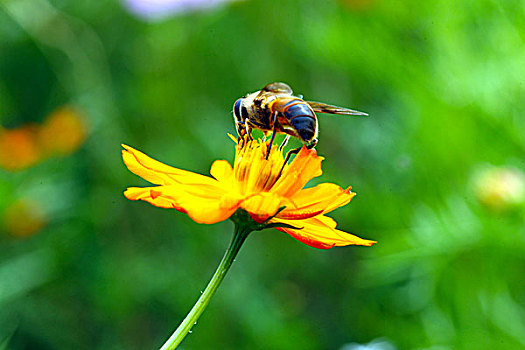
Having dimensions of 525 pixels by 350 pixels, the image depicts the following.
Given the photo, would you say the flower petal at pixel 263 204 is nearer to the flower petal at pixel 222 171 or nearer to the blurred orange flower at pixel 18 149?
the flower petal at pixel 222 171

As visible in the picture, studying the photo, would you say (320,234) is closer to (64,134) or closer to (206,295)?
(206,295)

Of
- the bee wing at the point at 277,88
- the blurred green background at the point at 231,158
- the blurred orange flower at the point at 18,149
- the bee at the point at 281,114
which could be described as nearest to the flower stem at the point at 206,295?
the bee at the point at 281,114

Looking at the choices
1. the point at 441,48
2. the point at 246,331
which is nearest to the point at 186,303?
the point at 246,331

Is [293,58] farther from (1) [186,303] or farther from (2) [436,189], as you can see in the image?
(1) [186,303]

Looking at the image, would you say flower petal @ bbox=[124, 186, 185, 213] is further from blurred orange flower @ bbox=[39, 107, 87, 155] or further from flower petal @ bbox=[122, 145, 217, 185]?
blurred orange flower @ bbox=[39, 107, 87, 155]

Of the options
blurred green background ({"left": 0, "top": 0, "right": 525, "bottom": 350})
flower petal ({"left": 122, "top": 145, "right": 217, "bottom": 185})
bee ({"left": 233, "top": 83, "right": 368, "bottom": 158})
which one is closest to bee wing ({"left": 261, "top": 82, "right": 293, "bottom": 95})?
bee ({"left": 233, "top": 83, "right": 368, "bottom": 158})
